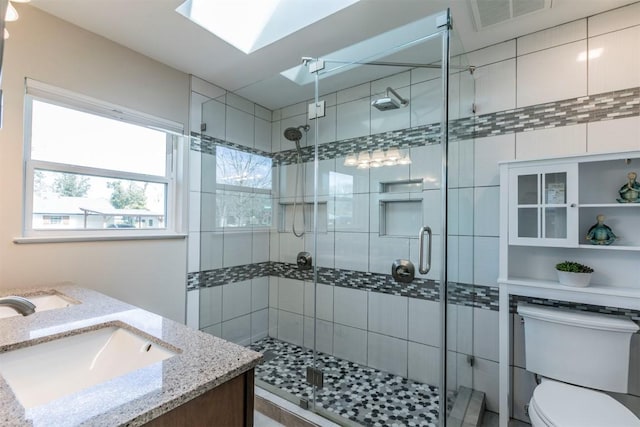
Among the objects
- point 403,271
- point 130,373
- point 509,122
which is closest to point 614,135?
point 509,122

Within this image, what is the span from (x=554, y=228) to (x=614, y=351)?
63 centimetres

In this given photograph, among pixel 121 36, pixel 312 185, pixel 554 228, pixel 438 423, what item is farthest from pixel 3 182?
pixel 554 228

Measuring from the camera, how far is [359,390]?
6.57ft

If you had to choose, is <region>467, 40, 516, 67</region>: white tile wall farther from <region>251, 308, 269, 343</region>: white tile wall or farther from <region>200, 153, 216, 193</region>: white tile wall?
<region>251, 308, 269, 343</region>: white tile wall

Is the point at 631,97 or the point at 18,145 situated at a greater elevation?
the point at 631,97

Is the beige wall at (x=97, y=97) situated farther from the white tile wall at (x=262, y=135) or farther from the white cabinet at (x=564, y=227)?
the white cabinet at (x=564, y=227)

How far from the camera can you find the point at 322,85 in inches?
88.7

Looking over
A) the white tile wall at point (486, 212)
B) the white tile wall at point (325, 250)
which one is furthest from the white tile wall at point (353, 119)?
the white tile wall at point (486, 212)

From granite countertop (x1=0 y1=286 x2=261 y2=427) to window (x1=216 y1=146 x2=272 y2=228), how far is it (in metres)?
1.41

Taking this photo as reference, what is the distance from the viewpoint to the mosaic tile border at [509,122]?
1.60 metres

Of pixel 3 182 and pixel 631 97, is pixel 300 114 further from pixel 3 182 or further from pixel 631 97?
pixel 631 97

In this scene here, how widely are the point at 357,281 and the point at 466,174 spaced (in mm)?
1070

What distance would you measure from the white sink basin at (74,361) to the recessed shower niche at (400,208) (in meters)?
1.57

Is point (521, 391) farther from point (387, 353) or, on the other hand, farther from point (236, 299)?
point (236, 299)
